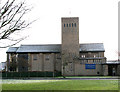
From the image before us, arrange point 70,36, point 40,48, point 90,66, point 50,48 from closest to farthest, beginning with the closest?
1. point 90,66
2. point 70,36
3. point 50,48
4. point 40,48

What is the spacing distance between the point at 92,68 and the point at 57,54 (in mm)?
15944

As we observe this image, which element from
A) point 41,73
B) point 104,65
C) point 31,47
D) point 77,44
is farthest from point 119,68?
point 31,47

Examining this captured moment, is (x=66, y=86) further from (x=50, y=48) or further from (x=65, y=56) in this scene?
(x=50, y=48)

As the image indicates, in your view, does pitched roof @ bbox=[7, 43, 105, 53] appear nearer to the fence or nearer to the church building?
the church building

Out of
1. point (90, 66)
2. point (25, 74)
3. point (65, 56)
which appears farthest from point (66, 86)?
point (65, 56)

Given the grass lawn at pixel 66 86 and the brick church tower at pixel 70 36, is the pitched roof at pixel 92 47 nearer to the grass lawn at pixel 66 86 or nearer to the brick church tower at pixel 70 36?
the brick church tower at pixel 70 36

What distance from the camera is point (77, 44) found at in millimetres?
72375

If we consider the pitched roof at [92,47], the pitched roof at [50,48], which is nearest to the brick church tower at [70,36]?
the pitched roof at [50,48]

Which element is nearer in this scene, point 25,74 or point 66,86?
point 66,86

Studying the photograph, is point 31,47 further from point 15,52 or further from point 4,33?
point 4,33

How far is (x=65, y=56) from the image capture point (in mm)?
70562

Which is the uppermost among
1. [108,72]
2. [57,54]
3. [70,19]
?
[70,19]

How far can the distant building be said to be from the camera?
65500mm

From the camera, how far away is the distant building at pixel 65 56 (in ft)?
215
